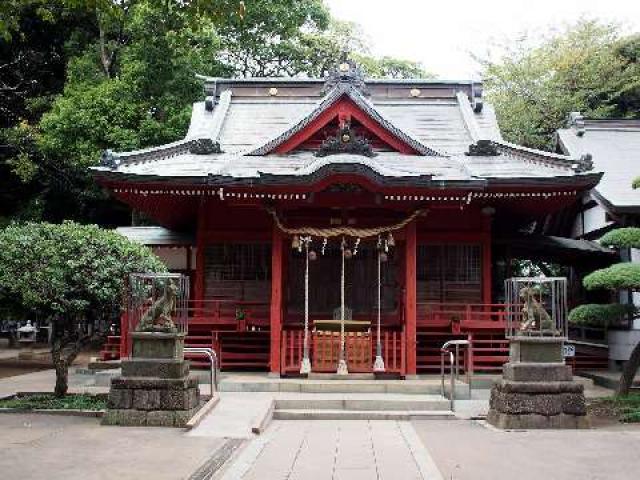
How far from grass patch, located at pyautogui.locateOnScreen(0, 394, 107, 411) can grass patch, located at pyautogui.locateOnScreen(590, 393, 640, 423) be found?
7.99m

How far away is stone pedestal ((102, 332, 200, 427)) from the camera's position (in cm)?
955

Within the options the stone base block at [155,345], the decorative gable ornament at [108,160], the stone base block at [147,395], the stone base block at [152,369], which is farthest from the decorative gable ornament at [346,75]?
the stone base block at [147,395]

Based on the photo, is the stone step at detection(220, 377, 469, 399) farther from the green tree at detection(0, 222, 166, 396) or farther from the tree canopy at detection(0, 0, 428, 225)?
the tree canopy at detection(0, 0, 428, 225)

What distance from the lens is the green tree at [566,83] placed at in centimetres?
2825

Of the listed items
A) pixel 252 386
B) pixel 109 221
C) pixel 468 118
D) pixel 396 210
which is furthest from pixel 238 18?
pixel 109 221

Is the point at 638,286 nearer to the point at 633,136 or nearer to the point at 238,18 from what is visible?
the point at 238,18

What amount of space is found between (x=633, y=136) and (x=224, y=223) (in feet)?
43.1

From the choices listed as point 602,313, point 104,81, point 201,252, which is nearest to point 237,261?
point 201,252

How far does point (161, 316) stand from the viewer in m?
10.2

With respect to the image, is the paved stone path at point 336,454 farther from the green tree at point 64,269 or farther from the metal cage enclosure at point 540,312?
the green tree at point 64,269

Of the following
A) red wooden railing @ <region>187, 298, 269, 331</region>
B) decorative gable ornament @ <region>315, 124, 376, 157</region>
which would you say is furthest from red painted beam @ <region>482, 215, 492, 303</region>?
red wooden railing @ <region>187, 298, 269, 331</region>

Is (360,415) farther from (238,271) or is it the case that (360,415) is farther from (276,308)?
(238,271)

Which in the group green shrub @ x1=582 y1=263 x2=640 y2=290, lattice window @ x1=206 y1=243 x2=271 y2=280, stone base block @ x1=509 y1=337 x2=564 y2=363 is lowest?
stone base block @ x1=509 y1=337 x2=564 y2=363

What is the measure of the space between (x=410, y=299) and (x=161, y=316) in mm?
5890
